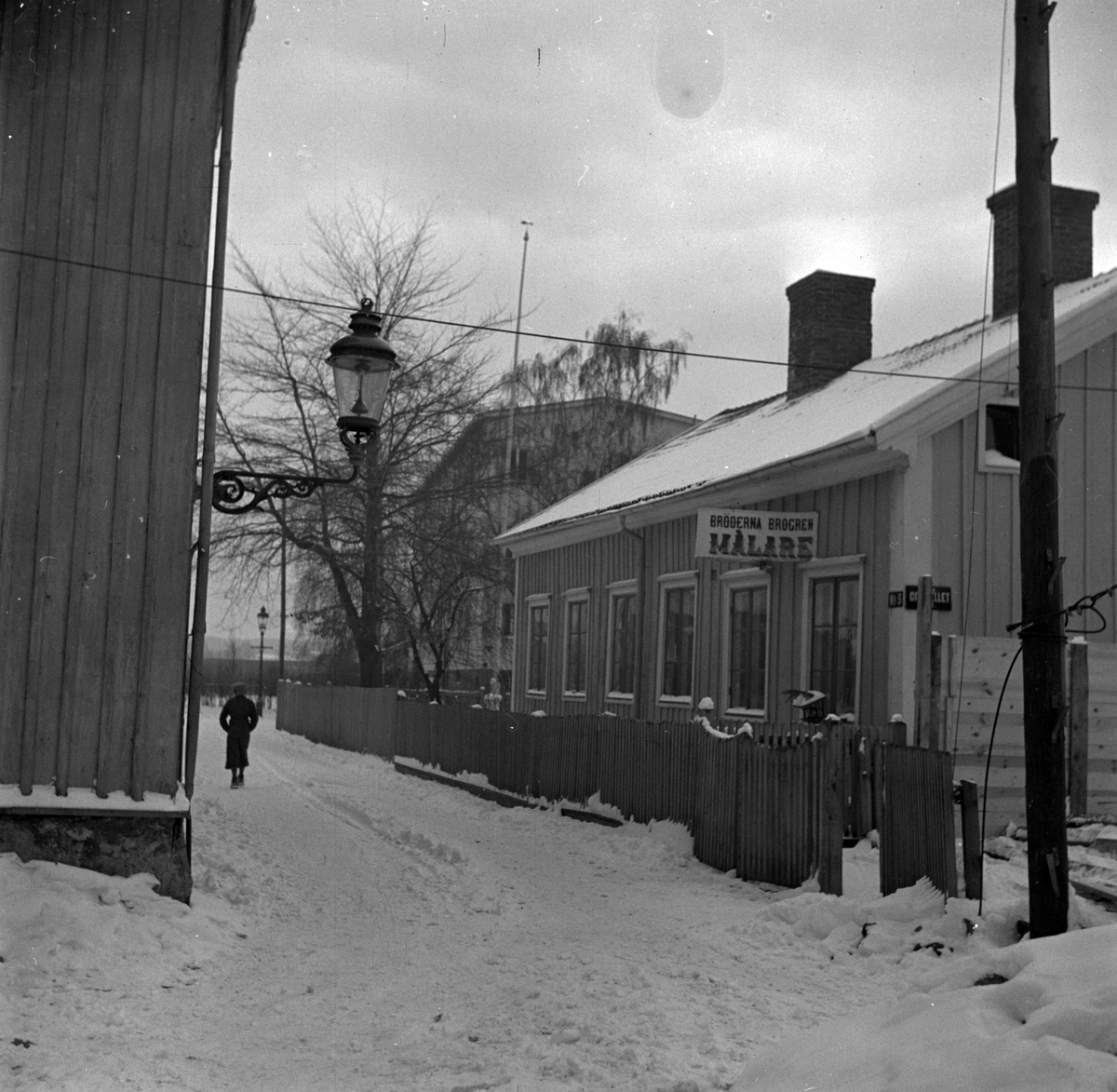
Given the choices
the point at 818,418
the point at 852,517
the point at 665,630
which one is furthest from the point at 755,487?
the point at 665,630

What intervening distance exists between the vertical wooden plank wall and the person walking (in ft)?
31.8

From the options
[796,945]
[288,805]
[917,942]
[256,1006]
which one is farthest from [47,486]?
[288,805]

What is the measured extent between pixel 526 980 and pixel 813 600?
8.47 meters

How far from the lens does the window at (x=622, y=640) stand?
64.6ft

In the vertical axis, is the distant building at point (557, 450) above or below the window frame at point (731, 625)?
above

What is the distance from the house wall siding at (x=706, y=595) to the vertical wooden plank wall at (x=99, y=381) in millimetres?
7345

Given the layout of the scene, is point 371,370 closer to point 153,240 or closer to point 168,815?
point 153,240

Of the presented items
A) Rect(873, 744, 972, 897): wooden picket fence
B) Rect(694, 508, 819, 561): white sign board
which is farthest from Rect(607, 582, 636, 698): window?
Rect(873, 744, 972, 897): wooden picket fence

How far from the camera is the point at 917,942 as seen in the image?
7832 mm

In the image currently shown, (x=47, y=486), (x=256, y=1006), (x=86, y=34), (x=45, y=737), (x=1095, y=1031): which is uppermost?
(x=86, y=34)

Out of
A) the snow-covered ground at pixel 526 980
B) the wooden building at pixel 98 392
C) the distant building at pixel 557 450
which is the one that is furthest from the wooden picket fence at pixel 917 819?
the distant building at pixel 557 450

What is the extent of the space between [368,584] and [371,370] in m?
20.7

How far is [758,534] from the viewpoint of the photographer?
14438 mm

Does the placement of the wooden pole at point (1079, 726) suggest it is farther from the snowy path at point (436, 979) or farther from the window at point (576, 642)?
the window at point (576, 642)
